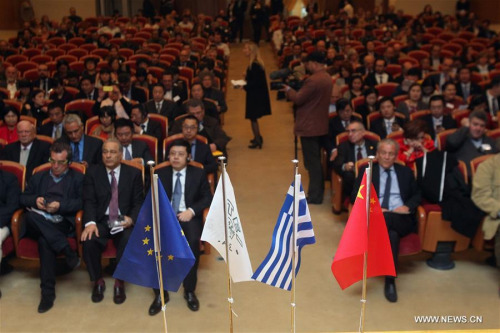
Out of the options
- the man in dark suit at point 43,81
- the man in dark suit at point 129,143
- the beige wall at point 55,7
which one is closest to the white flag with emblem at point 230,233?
the man in dark suit at point 129,143

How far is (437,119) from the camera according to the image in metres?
6.23

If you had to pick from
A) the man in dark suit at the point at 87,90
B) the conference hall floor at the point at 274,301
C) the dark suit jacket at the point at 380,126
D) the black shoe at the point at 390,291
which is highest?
the man in dark suit at the point at 87,90

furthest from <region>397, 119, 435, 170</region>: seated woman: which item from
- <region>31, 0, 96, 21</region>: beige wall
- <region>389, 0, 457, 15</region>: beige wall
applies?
<region>31, 0, 96, 21</region>: beige wall

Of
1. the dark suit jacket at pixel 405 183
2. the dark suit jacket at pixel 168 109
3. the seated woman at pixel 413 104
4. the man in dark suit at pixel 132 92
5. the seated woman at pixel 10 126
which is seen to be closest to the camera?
the dark suit jacket at pixel 405 183

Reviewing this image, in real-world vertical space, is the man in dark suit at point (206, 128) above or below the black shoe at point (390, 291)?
above

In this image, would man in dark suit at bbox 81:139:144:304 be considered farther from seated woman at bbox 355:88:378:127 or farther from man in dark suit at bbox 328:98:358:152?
seated woman at bbox 355:88:378:127

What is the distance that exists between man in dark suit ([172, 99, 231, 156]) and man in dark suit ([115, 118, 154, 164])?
2.33ft

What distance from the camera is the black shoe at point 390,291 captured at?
4172 millimetres

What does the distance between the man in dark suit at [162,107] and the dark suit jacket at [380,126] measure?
222cm

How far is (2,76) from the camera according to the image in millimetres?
9055

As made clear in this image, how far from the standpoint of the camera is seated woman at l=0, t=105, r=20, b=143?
590 centimetres

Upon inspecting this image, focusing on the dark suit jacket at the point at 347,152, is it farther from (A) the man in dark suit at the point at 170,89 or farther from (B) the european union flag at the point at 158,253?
(A) the man in dark suit at the point at 170,89

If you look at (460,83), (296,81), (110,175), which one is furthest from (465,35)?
(110,175)

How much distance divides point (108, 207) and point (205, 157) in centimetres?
119
